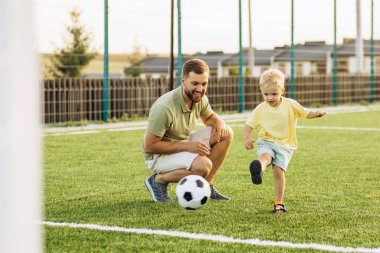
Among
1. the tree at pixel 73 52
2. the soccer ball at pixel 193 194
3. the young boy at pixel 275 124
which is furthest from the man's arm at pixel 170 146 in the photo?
the tree at pixel 73 52

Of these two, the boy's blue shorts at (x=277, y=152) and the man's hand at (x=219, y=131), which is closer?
the boy's blue shorts at (x=277, y=152)

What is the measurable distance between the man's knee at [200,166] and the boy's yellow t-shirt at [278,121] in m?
0.41

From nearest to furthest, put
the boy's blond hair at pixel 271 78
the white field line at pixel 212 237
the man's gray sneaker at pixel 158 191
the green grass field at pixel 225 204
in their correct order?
the white field line at pixel 212 237, the green grass field at pixel 225 204, the boy's blond hair at pixel 271 78, the man's gray sneaker at pixel 158 191

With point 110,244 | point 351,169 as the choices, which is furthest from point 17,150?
point 351,169

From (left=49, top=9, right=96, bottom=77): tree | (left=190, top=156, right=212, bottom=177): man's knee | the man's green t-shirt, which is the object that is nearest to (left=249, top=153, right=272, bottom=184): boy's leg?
(left=190, top=156, right=212, bottom=177): man's knee

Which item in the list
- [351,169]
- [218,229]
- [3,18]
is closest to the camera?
[3,18]

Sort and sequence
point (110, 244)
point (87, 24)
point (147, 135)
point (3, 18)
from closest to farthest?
point (3, 18) → point (110, 244) → point (147, 135) → point (87, 24)

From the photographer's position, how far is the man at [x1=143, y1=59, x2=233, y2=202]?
5840 millimetres

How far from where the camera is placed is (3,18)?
6.80 ft

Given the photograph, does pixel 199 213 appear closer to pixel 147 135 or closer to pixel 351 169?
pixel 147 135

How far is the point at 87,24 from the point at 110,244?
36.0ft

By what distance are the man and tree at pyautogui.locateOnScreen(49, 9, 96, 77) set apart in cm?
875

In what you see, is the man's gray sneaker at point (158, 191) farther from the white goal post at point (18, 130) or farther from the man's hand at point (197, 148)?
the white goal post at point (18, 130)

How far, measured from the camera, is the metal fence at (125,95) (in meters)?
14.6
